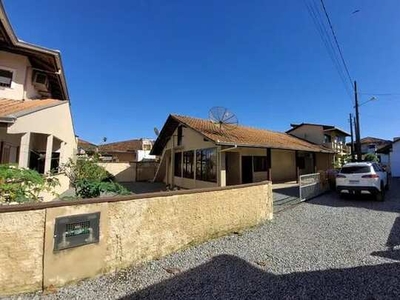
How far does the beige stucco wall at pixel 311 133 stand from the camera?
24.7m

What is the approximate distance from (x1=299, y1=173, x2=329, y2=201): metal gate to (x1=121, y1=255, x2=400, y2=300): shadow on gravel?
662cm

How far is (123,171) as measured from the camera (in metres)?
23.6

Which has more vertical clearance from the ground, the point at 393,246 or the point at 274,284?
the point at 393,246

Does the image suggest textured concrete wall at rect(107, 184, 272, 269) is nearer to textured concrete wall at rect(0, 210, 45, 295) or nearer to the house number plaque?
the house number plaque

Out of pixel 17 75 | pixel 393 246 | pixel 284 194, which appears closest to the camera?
pixel 393 246

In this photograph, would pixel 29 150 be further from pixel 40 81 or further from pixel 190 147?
pixel 190 147

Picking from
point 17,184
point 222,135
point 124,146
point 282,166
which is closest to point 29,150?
point 17,184

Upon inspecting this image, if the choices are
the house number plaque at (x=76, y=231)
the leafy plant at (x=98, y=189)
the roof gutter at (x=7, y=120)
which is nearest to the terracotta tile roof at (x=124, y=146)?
the roof gutter at (x=7, y=120)

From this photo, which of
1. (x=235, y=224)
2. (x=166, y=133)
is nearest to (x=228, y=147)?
(x=235, y=224)

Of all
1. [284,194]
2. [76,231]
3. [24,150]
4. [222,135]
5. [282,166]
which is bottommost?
[284,194]

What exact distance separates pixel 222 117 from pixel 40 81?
9.37 meters

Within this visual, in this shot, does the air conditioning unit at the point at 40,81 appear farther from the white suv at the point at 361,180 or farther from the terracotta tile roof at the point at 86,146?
the white suv at the point at 361,180

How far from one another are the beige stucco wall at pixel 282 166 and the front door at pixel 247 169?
8.74 ft

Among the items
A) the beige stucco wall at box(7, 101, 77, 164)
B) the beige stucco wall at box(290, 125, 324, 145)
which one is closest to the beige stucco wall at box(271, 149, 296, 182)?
the beige stucco wall at box(290, 125, 324, 145)
